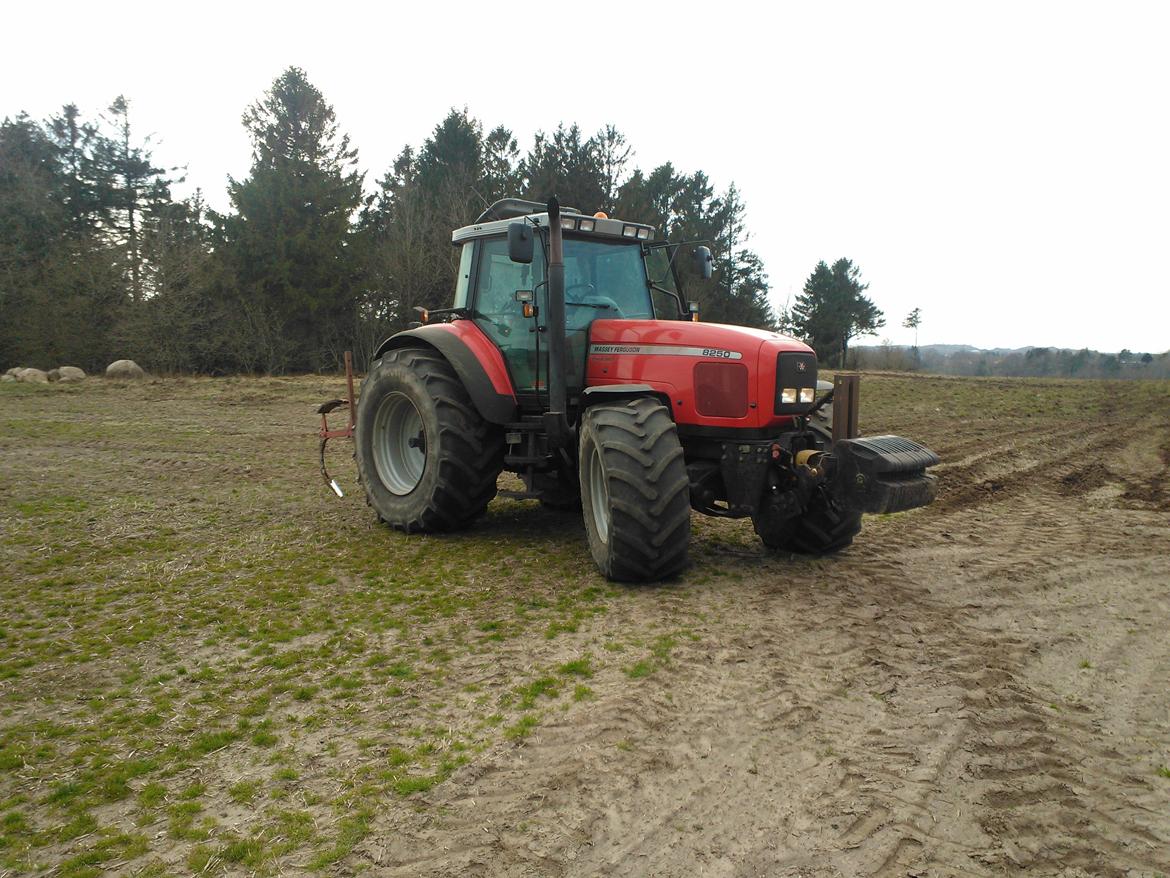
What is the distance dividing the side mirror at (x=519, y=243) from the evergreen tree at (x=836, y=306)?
154ft

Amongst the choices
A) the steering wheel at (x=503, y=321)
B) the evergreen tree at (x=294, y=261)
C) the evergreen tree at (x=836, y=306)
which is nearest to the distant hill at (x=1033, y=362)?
the evergreen tree at (x=836, y=306)

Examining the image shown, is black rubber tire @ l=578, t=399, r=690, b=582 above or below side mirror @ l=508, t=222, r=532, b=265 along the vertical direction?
below

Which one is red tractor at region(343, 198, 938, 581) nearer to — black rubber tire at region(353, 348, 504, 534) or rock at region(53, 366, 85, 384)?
black rubber tire at region(353, 348, 504, 534)

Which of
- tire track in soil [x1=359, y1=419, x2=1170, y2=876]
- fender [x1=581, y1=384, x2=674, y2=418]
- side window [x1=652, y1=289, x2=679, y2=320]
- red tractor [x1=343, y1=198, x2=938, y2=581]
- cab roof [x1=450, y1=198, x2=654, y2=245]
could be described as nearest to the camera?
tire track in soil [x1=359, y1=419, x2=1170, y2=876]

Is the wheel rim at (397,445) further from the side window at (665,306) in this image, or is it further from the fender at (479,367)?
the side window at (665,306)

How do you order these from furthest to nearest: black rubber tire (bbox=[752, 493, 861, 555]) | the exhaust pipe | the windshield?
the windshield → black rubber tire (bbox=[752, 493, 861, 555]) → the exhaust pipe

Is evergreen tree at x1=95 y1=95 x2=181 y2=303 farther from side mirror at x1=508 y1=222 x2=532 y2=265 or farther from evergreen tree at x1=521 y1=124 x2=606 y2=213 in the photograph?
side mirror at x1=508 y1=222 x2=532 y2=265

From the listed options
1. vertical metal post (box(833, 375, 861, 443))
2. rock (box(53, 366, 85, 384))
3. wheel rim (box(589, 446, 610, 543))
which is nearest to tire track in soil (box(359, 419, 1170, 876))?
wheel rim (box(589, 446, 610, 543))

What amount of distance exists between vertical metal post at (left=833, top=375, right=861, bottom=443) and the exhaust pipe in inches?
71.3

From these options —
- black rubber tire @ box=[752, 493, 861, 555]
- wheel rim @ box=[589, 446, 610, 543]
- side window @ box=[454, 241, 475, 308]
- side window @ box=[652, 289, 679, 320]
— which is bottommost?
black rubber tire @ box=[752, 493, 861, 555]

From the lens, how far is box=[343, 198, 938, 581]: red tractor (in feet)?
16.9

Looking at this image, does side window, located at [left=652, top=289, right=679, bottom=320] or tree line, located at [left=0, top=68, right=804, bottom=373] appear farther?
tree line, located at [left=0, top=68, right=804, bottom=373]

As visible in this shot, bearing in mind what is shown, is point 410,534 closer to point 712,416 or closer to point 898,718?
point 712,416

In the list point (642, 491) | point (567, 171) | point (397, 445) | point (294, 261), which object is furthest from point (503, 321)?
point (567, 171)
